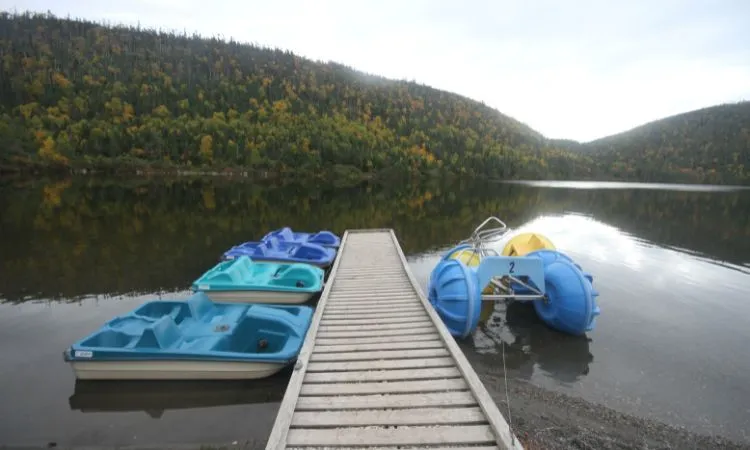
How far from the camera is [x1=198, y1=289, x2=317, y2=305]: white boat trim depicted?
1031cm

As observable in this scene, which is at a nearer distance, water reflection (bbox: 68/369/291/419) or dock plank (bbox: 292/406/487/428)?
dock plank (bbox: 292/406/487/428)

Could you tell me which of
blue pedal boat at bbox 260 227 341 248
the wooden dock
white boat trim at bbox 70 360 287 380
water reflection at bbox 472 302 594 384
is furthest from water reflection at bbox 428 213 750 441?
blue pedal boat at bbox 260 227 341 248

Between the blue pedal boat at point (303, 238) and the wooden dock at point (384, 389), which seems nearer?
the wooden dock at point (384, 389)

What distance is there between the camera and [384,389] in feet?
16.1

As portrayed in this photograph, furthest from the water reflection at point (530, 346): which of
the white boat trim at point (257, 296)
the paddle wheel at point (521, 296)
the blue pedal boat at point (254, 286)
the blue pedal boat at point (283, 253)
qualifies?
the blue pedal boat at point (283, 253)

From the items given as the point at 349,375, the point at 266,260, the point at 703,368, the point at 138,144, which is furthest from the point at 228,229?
the point at 138,144

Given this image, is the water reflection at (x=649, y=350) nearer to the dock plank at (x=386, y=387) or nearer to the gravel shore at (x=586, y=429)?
the gravel shore at (x=586, y=429)

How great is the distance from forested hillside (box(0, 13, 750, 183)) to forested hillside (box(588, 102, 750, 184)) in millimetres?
574

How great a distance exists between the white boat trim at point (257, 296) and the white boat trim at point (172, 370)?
11.4 ft

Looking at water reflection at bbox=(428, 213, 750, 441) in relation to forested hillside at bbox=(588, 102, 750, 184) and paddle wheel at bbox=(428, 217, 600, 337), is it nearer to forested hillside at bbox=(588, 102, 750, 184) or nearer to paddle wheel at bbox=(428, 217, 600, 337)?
paddle wheel at bbox=(428, 217, 600, 337)

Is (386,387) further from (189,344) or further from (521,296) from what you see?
(521,296)

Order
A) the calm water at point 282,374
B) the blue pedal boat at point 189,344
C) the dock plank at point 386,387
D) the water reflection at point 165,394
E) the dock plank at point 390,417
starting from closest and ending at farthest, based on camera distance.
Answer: the dock plank at point 390,417 → the dock plank at point 386,387 → the calm water at point 282,374 → the water reflection at point 165,394 → the blue pedal boat at point 189,344

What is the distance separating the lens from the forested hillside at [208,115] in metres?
91.2

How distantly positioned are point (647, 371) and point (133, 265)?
16215 millimetres
